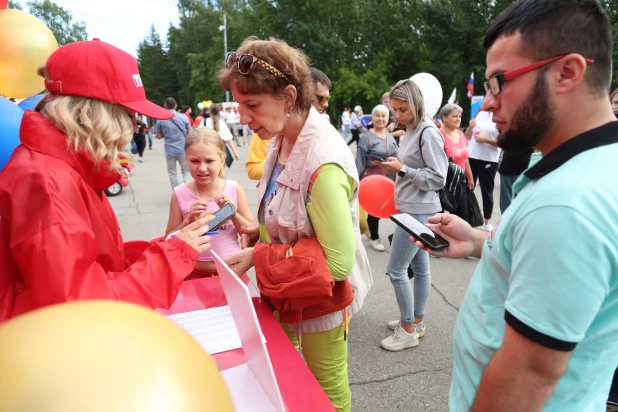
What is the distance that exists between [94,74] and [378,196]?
305 centimetres

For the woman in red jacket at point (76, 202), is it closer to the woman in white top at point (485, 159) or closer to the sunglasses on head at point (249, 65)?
the sunglasses on head at point (249, 65)

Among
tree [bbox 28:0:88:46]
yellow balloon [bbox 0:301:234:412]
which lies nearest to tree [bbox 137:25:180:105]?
tree [bbox 28:0:88:46]

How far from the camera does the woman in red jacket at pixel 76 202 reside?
1.06m

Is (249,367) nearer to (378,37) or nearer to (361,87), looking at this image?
(361,87)

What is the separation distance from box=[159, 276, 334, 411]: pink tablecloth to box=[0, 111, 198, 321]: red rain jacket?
39 centimetres

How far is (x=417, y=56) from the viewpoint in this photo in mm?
29078

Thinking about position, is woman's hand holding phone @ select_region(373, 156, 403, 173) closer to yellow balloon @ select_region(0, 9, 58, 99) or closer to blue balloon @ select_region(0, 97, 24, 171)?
blue balloon @ select_region(0, 97, 24, 171)

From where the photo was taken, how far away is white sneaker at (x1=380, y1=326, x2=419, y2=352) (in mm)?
3125

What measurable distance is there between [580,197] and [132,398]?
847 millimetres

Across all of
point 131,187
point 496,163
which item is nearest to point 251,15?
point 131,187

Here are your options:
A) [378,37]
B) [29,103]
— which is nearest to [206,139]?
[29,103]

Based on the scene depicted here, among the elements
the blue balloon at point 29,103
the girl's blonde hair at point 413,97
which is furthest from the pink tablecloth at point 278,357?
the blue balloon at point 29,103

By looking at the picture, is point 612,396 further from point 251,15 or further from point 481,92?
point 251,15

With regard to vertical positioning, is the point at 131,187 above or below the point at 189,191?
below
